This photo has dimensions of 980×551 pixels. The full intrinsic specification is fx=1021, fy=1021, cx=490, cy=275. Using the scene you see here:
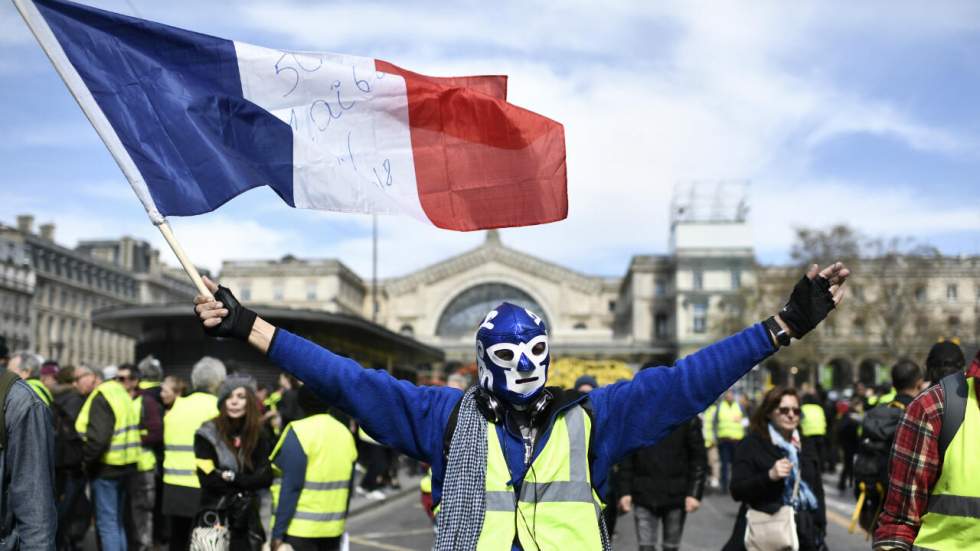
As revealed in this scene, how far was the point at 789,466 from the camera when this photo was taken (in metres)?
5.90

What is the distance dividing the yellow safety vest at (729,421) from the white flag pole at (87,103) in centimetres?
1463

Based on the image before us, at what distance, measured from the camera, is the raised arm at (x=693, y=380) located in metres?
3.08

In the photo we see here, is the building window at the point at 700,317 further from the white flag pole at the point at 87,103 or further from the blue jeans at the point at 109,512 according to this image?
the white flag pole at the point at 87,103

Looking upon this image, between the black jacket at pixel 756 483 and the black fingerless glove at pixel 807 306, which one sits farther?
the black jacket at pixel 756 483

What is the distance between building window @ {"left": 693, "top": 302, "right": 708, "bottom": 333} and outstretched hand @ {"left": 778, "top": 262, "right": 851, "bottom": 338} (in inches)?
3396

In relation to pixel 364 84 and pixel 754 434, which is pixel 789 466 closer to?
pixel 754 434

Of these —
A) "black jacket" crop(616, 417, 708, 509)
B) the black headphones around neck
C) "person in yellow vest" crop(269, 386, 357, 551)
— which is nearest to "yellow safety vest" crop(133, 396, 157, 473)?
"person in yellow vest" crop(269, 386, 357, 551)

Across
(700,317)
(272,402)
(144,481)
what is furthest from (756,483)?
(700,317)

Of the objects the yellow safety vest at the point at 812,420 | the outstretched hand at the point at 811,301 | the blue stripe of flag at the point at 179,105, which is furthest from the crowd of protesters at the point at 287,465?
the yellow safety vest at the point at 812,420

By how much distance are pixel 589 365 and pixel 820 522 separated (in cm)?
2359

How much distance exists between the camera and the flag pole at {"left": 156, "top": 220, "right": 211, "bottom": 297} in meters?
3.37

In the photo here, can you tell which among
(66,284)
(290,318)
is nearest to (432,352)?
(290,318)

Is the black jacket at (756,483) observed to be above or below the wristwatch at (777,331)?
below

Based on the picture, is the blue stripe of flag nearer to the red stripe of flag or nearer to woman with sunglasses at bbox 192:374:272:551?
the red stripe of flag
